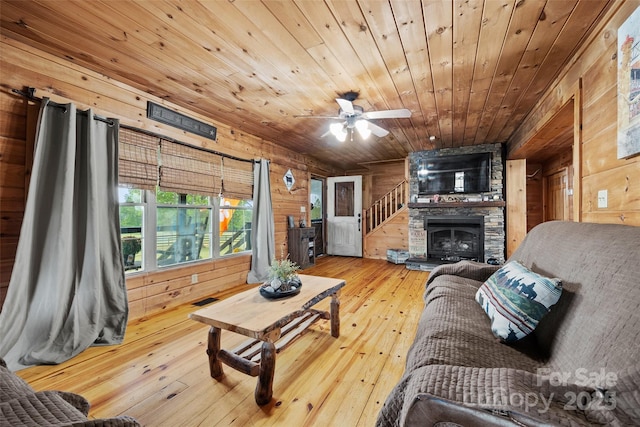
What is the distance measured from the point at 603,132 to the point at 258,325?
97.2 inches

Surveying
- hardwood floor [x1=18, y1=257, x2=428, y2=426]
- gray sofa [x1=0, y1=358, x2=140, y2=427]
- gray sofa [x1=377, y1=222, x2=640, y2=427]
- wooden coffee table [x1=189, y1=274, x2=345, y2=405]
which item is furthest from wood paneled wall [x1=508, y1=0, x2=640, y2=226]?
gray sofa [x1=0, y1=358, x2=140, y2=427]

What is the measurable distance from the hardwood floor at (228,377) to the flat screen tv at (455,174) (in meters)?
3.25

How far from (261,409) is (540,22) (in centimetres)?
297

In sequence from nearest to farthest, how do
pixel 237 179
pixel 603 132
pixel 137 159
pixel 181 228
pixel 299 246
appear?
pixel 603 132 → pixel 137 159 → pixel 181 228 → pixel 237 179 → pixel 299 246

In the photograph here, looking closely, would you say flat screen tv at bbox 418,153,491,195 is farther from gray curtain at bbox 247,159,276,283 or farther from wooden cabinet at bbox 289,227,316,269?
gray curtain at bbox 247,159,276,283

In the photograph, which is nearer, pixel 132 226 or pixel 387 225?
pixel 132 226

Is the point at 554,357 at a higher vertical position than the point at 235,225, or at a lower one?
lower

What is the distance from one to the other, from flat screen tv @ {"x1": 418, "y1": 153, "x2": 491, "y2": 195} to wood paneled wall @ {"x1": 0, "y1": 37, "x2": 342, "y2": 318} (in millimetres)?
3239

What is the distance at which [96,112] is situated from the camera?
2379 millimetres

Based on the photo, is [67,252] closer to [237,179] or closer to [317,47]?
[237,179]

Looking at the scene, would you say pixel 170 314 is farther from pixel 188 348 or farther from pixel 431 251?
pixel 431 251

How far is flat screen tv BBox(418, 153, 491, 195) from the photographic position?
489 cm

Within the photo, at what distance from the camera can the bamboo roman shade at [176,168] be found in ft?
8.54

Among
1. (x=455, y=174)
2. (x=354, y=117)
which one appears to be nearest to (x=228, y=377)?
(x=354, y=117)
